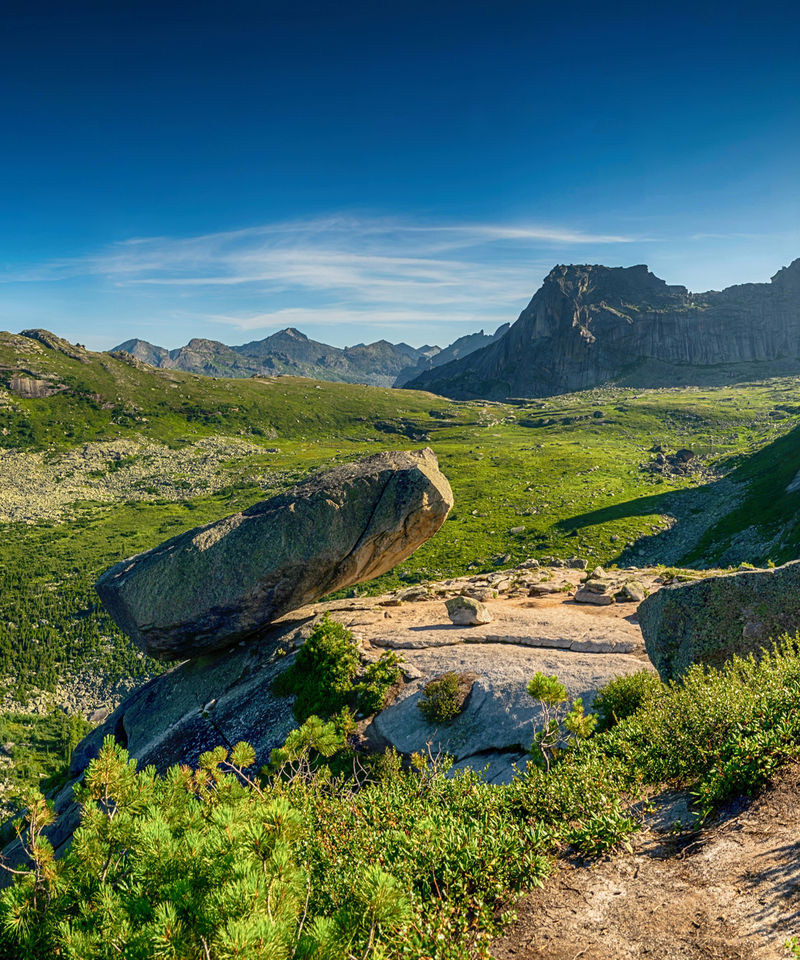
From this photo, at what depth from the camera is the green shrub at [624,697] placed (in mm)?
14273

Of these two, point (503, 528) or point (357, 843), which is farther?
point (503, 528)

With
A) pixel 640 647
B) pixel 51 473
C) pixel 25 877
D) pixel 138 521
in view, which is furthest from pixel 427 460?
pixel 51 473

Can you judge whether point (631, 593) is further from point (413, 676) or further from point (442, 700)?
point (442, 700)

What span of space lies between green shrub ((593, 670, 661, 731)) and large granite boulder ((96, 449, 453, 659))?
46.2 ft

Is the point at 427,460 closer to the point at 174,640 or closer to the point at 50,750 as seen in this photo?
the point at 174,640

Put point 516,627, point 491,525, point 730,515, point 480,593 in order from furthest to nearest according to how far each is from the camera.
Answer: point 491,525 → point 730,515 → point 480,593 → point 516,627

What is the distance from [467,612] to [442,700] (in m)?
6.75

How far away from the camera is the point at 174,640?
1022 inches

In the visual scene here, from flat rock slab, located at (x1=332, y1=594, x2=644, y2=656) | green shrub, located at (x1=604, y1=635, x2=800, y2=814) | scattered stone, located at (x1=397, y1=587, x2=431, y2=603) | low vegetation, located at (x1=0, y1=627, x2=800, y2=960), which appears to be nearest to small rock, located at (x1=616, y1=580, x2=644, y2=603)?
flat rock slab, located at (x1=332, y1=594, x2=644, y2=656)

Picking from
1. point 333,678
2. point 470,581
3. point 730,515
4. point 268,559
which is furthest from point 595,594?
point 730,515

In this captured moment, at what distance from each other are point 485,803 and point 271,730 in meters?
14.5

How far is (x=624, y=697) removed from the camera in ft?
47.7

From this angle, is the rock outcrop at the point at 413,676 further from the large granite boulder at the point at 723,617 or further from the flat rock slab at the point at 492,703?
the large granite boulder at the point at 723,617

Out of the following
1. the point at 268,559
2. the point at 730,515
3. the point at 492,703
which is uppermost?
the point at 268,559
